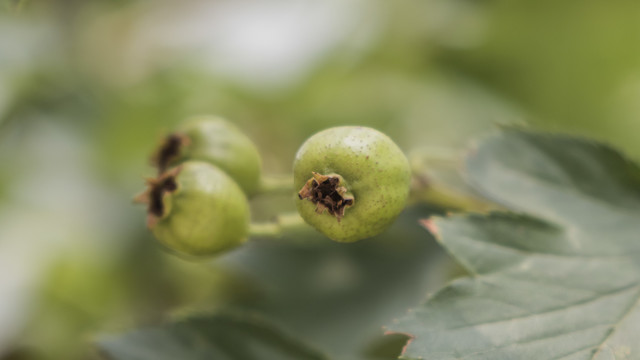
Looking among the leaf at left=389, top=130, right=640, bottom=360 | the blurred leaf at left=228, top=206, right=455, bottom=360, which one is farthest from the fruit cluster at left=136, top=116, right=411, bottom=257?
the blurred leaf at left=228, top=206, right=455, bottom=360

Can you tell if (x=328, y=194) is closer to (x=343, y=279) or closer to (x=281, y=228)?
(x=281, y=228)

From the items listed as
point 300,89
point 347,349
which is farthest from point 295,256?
point 300,89

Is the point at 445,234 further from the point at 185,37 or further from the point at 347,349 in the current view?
the point at 185,37

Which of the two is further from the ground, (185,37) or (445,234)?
(185,37)

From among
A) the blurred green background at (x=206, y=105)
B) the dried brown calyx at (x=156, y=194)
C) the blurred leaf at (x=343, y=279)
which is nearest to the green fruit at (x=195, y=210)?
the dried brown calyx at (x=156, y=194)

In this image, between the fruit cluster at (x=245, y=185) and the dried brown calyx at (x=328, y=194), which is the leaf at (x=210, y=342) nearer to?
the fruit cluster at (x=245, y=185)

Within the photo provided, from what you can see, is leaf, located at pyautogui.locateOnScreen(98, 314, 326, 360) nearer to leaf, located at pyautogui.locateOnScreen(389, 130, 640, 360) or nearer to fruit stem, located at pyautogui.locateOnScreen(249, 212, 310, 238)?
fruit stem, located at pyautogui.locateOnScreen(249, 212, 310, 238)

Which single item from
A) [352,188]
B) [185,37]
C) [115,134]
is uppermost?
[185,37]
